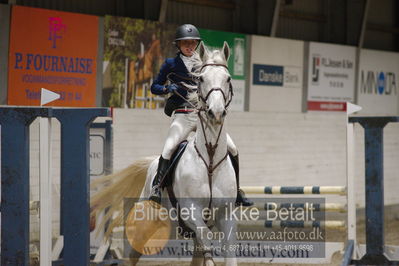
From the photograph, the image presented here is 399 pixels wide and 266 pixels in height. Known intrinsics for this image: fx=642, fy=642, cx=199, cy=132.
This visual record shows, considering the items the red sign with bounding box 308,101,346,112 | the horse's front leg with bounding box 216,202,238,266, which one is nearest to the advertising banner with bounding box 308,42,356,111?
→ the red sign with bounding box 308,101,346,112

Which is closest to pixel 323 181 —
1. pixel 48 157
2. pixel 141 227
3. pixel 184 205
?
pixel 141 227

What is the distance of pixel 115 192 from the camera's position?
6121mm

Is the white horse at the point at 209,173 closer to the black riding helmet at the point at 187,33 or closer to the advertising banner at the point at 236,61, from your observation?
the black riding helmet at the point at 187,33

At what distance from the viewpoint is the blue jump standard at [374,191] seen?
17.3ft

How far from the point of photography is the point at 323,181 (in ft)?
36.1

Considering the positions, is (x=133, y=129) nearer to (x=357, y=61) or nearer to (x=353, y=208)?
(x=353, y=208)

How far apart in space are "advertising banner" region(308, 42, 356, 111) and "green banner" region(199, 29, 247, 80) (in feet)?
5.29

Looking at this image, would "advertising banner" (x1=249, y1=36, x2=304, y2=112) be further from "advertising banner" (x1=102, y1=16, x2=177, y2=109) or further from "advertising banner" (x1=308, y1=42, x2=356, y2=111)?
"advertising banner" (x1=102, y1=16, x2=177, y2=109)

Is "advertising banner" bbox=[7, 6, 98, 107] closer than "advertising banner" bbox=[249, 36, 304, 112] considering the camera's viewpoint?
Yes

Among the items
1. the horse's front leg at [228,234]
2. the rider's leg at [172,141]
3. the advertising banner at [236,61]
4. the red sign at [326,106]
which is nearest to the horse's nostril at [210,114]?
the horse's front leg at [228,234]

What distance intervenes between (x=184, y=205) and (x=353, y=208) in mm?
1784

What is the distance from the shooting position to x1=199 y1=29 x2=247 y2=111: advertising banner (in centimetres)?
969

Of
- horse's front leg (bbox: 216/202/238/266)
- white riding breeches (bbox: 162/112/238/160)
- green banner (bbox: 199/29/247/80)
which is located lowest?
horse's front leg (bbox: 216/202/238/266)

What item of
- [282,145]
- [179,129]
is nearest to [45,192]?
[179,129]
